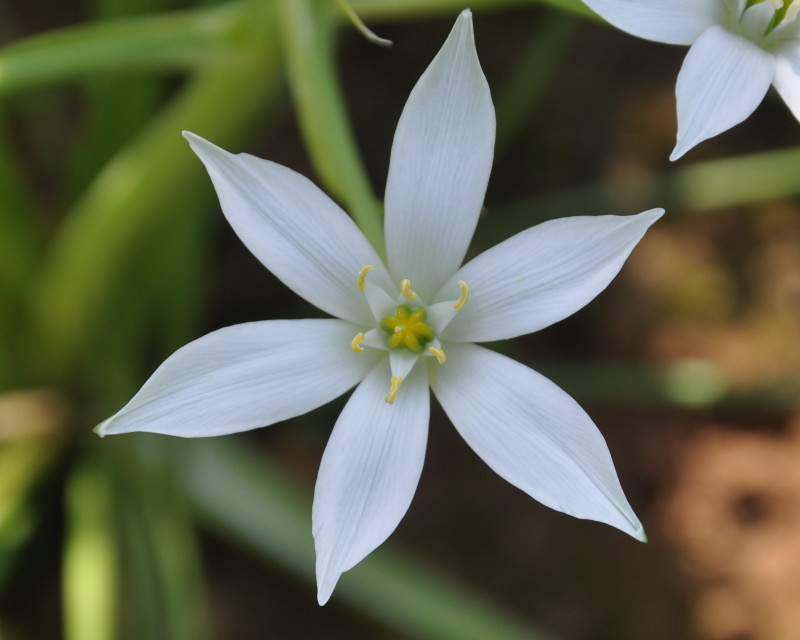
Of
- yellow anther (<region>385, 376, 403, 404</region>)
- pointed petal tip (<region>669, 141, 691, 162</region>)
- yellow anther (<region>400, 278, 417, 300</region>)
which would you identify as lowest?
yellow anther (<region>385, 376, 403, 404</region>)

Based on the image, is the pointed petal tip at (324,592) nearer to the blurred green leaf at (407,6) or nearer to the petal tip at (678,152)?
the petal tip at (678,152)

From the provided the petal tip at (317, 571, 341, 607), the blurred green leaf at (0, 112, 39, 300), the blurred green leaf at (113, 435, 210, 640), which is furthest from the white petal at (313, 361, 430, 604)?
the blurred green leaf at (0, 112, 39, 300)

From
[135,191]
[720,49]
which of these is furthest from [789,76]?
[135,191]

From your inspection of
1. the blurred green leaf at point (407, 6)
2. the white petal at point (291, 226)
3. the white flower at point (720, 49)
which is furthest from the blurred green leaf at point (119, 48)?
the white flower at point (720, 49)

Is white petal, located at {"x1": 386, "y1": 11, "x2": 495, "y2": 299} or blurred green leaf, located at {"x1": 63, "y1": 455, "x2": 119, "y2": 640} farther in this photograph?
blurred green leaf, located at {"x1": 63, "y1": 455, "x2": 119, "y2": 640}

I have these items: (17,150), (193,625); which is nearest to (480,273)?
(193,625)

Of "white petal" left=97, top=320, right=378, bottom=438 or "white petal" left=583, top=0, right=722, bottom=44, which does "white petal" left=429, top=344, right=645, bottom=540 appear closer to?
"white petal" left=97, top=320, right=378, bottom=438

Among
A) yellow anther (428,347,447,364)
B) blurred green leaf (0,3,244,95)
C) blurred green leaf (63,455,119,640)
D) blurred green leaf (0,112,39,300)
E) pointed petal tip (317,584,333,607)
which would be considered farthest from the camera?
blurred green leaf (0,112,39,300)
